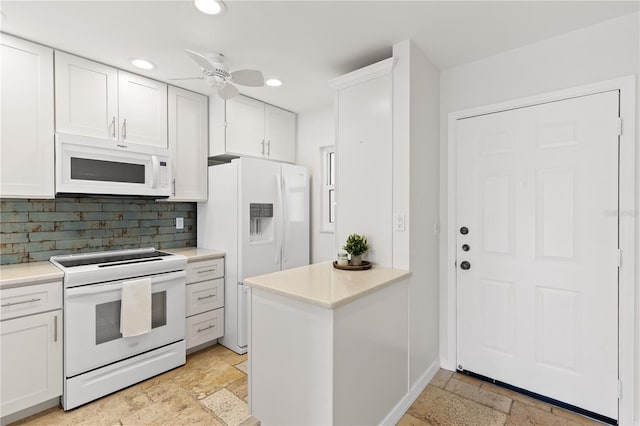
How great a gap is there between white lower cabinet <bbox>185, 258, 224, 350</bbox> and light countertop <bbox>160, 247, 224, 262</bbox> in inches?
1.7

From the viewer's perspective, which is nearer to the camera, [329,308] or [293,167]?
[329,308]

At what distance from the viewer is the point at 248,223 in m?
2.93

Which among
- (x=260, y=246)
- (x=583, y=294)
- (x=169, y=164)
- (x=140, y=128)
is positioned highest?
(x=140, y=128)

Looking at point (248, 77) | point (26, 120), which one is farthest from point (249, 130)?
point (26, 120)

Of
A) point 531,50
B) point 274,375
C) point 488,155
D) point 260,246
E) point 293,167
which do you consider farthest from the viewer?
point 293,167

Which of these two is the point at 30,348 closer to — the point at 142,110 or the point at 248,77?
the point at 142,110

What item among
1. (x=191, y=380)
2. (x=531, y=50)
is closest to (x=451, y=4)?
(x=531, y=50)

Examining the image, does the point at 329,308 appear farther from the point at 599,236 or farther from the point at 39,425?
the point at 39,425

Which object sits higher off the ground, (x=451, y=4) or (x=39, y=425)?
(x=451, y=4)

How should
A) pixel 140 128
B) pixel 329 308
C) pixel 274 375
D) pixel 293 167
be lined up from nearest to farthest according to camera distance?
1. pixel 329 308
2. pixel 274 375
3. pixel 140 128
4. pixel 293 167

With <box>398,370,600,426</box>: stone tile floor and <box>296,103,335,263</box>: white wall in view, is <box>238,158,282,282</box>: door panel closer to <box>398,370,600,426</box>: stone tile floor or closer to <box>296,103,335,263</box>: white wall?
<box>296,103,335,263</box>: white wall

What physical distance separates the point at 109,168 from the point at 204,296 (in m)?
1.38

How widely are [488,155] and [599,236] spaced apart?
87 cm

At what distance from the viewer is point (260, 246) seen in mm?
3055
